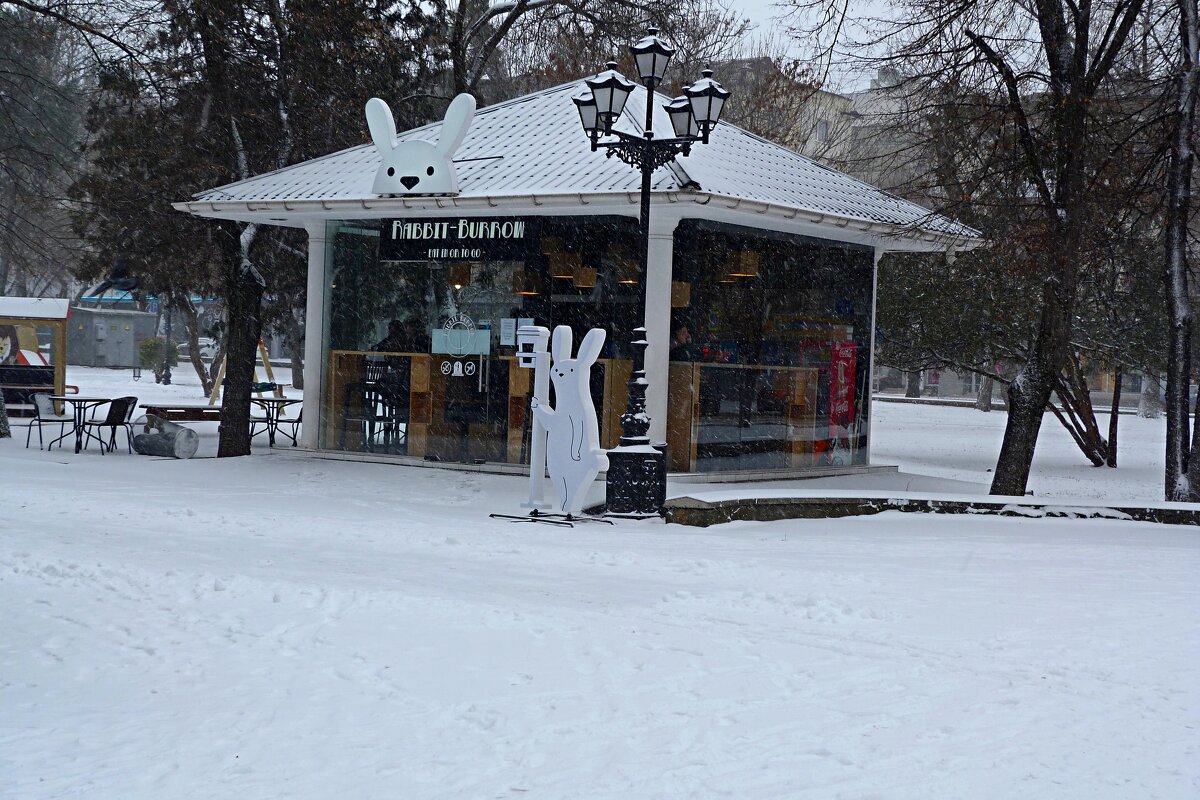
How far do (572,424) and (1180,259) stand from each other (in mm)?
7447

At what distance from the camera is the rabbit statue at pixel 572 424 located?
11414 millimetres

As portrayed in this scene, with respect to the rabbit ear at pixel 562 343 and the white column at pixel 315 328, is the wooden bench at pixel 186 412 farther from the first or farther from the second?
the rabbit ear at pixel 562 343

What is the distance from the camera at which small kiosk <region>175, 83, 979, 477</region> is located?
46.4 ft

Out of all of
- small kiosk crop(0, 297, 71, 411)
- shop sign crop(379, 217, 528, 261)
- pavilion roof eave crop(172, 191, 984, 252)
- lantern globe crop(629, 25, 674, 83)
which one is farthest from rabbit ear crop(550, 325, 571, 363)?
small kiosk crop(0, 297, 71, 411)

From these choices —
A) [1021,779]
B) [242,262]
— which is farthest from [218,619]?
[242,262]

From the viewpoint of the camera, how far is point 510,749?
4.66 meters

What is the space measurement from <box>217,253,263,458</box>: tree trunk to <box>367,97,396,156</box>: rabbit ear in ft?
10.9

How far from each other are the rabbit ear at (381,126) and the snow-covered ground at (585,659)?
563 cm

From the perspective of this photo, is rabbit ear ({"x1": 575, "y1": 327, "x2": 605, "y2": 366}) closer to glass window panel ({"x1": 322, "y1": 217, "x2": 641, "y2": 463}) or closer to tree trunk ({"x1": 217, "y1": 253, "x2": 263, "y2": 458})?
glass window panel ({"x1": 322, "y1": 217, "x2": 641, "y2": 463})

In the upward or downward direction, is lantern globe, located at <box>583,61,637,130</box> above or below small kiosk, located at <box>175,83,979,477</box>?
above

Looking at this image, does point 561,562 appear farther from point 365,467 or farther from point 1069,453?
point 1069,453

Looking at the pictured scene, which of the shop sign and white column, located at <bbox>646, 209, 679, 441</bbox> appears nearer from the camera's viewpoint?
white column, located at <bbox>646, 209, 679, 441</bbox>

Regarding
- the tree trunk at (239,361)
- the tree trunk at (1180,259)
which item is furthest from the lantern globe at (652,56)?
the tree trunk at (239,361)

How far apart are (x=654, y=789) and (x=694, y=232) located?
10.7m
